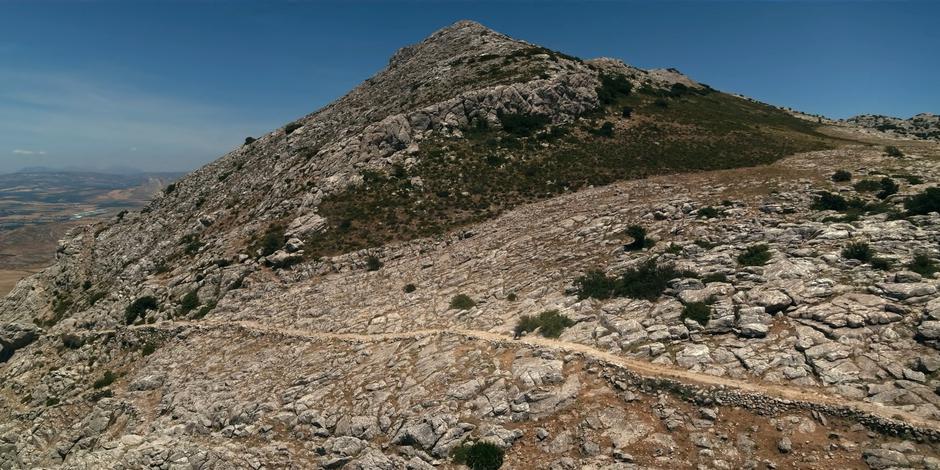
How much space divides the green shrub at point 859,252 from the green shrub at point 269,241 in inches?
1760

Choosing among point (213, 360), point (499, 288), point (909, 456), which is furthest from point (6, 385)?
point (909, 456)

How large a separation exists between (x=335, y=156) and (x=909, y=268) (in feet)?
177

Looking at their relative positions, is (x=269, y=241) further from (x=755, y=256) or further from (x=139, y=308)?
(x=755, y=256)

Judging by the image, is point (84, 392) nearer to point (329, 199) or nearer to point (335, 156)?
point (329, 199)

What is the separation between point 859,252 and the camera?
23.2 metres

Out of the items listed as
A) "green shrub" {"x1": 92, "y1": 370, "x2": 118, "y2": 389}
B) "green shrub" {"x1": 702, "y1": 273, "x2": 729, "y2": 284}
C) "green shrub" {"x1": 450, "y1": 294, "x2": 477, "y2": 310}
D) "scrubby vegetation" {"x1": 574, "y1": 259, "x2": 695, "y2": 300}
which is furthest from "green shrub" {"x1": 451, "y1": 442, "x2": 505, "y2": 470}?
"green shrub" {"x1": 92, "y1": 370, "x2": 118, "y2": 389}

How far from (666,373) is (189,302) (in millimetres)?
41531

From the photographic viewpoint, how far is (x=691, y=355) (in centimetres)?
2044

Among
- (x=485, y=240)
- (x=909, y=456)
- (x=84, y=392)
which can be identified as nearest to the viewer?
(x=909, y=456)

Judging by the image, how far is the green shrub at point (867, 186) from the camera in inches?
1307

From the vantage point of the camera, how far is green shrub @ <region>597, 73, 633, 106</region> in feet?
226

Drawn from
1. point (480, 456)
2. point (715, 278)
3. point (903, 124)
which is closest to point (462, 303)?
point (480, 456)

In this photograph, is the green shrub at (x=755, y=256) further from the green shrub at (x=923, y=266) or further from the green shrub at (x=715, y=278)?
the green shrub at (x=923, y=266)

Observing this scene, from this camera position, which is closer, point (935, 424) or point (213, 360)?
point (935, 424)
